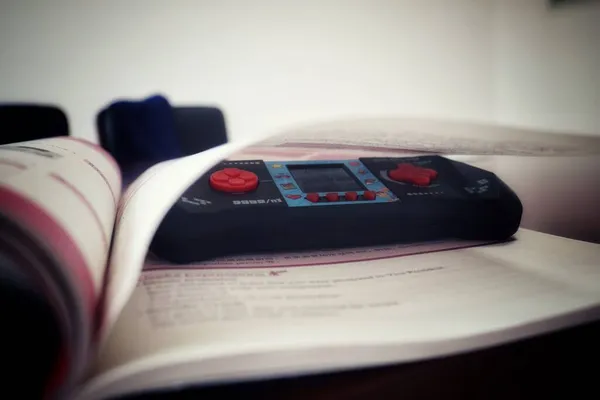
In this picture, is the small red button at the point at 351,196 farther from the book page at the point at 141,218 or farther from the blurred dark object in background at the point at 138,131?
the blurred dark object in background at the point at 138,131

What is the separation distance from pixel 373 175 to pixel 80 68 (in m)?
1.12

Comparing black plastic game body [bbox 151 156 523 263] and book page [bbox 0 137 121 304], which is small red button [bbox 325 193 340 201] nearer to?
black plastic game body [bbox 151 156 523 263]

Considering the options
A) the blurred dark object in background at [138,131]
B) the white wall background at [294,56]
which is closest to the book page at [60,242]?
the blurred dark object in background at [138,131]

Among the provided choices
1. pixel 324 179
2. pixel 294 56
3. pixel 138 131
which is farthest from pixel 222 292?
pixel 294 56

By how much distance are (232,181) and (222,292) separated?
0.11m

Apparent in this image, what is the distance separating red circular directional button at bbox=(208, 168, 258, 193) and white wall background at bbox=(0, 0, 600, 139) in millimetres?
788

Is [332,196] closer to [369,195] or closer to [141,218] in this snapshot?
[369,195]

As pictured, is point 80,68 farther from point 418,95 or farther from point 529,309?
point 529,309

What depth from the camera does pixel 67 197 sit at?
0.19 m

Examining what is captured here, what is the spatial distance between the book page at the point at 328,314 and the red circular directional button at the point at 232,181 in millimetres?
59

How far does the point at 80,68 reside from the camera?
1.20 m

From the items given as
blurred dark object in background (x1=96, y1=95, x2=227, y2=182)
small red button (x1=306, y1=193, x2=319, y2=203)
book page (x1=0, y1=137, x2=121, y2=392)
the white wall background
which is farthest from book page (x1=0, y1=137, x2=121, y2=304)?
the white wall background

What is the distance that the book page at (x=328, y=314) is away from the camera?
0.48 feet

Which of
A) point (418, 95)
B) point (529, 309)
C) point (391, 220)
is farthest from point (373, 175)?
point (418, 95)
